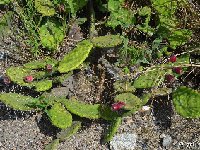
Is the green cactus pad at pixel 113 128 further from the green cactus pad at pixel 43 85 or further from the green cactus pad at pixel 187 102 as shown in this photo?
the green cactus pad at pixel 43 85

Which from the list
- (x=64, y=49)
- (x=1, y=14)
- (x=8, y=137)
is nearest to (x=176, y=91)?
(x=64, y=49)

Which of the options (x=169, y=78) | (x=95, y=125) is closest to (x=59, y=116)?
(x=95, y=125)

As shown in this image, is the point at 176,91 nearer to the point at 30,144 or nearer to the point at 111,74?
the point at 111,74

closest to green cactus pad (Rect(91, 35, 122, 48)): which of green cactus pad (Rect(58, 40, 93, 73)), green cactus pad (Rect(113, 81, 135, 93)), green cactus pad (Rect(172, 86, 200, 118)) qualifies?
green cactus pad (Rect(58, 40, 93, 73))

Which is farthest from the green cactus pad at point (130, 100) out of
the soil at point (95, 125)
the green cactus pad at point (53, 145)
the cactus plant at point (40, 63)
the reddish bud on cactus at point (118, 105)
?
the cactus plant at point (40, 63)

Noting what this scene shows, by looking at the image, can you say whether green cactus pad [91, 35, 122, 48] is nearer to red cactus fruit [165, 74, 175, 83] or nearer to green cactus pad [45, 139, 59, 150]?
red cactus fruit [165, 74, 175, 83]

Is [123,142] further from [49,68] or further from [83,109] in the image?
[49,68]
